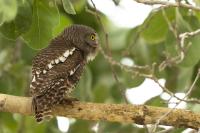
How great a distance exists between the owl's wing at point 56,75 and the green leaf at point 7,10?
1.43 meters

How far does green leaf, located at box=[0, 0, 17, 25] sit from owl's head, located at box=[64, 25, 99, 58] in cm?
193

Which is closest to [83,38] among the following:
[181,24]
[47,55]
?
[47,55]

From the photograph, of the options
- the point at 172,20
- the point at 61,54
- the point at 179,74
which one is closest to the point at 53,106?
the point at 61,54

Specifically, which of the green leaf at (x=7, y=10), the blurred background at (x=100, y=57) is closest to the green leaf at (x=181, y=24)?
the blurred background at (x=100, y=57)

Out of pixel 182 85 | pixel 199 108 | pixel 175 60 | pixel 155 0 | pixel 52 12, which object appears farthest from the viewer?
pixel 182 85

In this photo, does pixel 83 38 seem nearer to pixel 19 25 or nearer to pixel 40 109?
pixel 40 109

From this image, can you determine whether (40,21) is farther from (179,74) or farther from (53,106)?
(179,74)

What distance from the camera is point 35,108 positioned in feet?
12.6

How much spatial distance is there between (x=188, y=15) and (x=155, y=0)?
983 mm

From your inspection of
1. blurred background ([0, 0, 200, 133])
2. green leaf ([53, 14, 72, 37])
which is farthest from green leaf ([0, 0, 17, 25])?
green leaf ([53, 14, 72, 37])

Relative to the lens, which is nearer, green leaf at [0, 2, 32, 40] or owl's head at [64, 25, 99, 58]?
green leaf at [0, 2, 32, 40]

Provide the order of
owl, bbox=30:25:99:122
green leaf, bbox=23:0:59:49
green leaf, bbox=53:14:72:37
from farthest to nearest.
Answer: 1. green leaf, bbox=53:14:72:37
2. owl, bbox=30:25:99:122
3. green leaf, bbox=23:0:59:49

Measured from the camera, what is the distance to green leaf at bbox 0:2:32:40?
3.30 metres

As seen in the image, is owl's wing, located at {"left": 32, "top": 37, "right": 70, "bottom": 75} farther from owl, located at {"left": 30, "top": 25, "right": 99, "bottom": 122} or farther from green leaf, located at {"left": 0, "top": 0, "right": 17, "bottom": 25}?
green leaf, located at {"left": 0, "top": 0, "right": 17, "bottom": 25}
